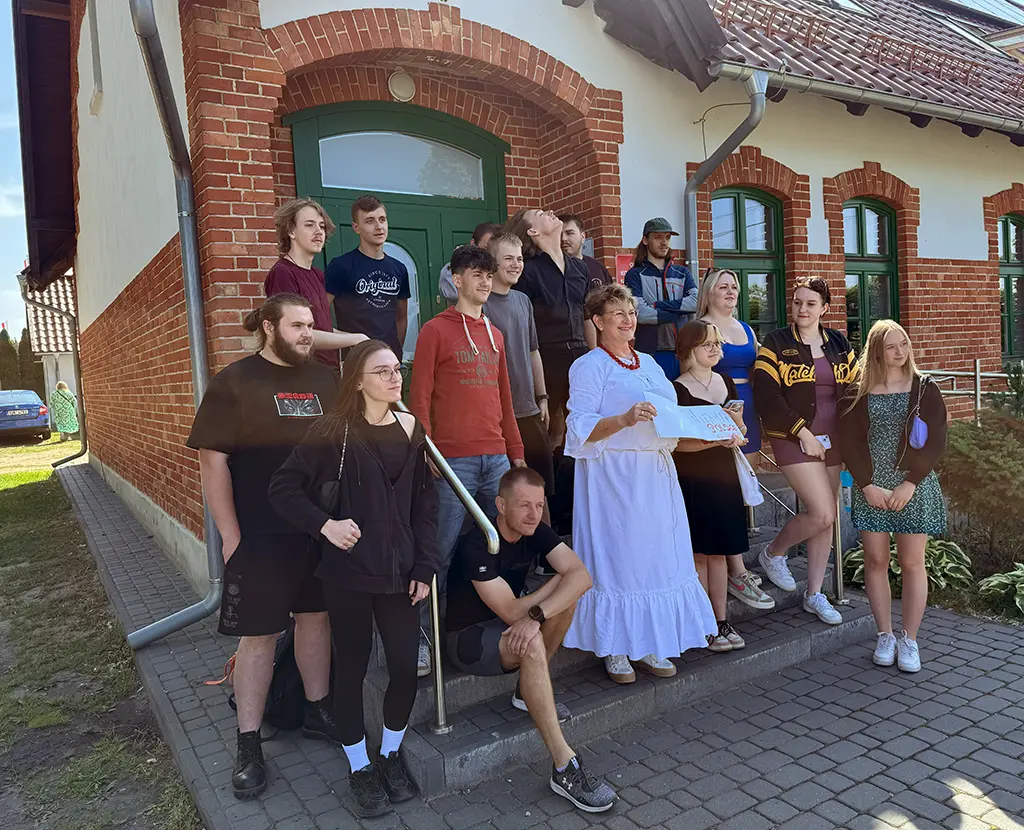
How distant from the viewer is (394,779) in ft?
10.1

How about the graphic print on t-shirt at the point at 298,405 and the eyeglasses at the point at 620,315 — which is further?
the eyeglasses at the point at 620,315

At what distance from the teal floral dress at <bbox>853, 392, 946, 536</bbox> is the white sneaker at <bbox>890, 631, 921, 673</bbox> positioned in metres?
0.62

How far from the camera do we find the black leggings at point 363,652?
3043mm

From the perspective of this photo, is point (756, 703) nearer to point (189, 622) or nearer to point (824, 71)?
point (189, 622)

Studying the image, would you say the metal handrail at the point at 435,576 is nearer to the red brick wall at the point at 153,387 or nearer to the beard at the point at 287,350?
the beard at the point at 287,350

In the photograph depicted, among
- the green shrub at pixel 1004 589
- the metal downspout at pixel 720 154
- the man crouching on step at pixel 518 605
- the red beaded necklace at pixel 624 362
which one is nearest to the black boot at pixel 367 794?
the man crouching on step at pixel 518 605

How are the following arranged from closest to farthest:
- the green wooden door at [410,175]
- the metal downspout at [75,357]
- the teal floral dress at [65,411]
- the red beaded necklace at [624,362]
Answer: the red beaded necklace at [624,362] < the green wooden door at [410,175] < the metal downspout at [75,357] < the teal floral dress at [65,411]

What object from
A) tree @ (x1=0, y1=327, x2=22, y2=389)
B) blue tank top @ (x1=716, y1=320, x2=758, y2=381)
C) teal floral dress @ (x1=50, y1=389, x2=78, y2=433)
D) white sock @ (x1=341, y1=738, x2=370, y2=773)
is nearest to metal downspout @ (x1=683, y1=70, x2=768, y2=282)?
blue tank top @ (x1=716, y1=320, x2=758, y2=381)

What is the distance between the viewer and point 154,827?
3.14 metres

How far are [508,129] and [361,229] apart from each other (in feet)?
9.26

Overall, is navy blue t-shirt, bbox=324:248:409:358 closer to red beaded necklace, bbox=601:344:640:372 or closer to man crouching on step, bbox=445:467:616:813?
red beaded necklace, bbox=601:344:640:372

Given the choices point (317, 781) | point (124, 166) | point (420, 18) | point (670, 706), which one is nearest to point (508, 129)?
point (420, 18)

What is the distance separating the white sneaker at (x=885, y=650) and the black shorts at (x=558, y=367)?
217 cm

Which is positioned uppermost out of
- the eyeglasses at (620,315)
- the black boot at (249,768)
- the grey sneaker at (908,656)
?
the eyeglasses at (620,315)
